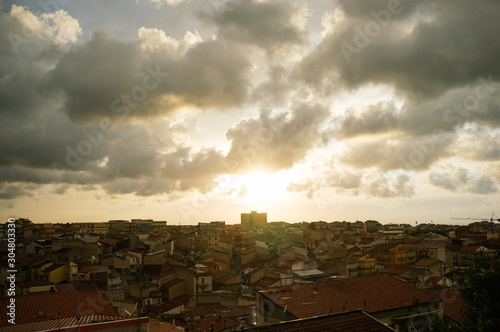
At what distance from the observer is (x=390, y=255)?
67.2 metres

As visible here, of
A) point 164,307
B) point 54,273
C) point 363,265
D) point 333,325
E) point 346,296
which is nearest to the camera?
point 333,325

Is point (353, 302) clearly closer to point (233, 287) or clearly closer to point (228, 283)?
point (233, 287)

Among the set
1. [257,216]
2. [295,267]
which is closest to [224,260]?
[295,267]

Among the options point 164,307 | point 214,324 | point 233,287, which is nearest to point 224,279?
point 233,287

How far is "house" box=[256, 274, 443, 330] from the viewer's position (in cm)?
2327

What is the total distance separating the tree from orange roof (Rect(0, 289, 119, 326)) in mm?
18176

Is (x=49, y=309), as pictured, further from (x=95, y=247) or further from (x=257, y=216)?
(x=257, y=216)

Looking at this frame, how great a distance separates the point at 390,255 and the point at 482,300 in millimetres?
50413

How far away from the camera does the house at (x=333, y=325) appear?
14360mm

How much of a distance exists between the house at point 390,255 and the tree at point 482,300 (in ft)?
159

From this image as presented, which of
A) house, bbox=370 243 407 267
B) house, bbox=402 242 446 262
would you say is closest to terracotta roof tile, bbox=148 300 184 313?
house, bbox=370 243 407 267

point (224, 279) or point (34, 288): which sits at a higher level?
point (34, 288)

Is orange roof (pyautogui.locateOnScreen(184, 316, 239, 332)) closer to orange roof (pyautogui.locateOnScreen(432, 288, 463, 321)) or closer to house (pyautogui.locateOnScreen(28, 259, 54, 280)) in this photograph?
orange roof (pyautogui.locateOnScreen(432, 288, 463, 321))

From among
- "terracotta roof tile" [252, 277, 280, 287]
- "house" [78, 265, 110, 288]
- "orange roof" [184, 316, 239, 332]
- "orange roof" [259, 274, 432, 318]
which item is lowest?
"terracotta roof tile" [252, 277, 280, 287]
